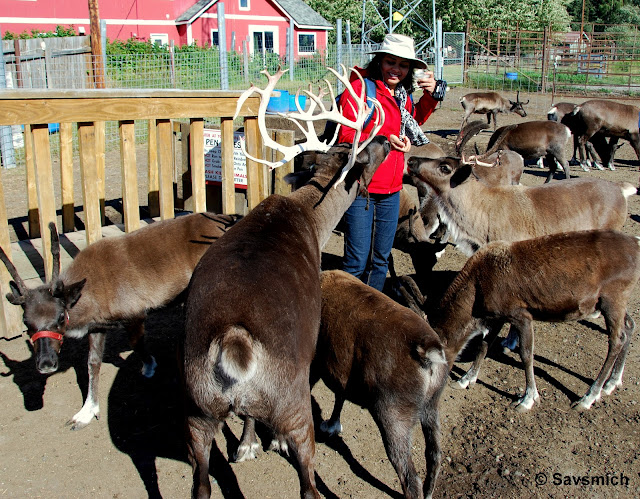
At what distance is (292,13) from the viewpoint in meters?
42.9

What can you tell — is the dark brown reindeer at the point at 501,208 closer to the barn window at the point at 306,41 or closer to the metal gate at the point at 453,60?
the metal gate at the point at 453,60

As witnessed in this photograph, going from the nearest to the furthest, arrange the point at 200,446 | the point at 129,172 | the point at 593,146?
the point at 200,446 → the point at 129,172 → the point at 593,146

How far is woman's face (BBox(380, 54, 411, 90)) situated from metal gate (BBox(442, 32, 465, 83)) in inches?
1008

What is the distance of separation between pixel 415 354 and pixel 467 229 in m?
3.12

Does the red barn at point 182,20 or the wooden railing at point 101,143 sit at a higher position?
the red barn at point 182,20

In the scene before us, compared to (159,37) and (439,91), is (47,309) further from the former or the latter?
(159,37)

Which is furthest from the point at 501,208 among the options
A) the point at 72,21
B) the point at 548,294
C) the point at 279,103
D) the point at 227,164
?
the point at 72,21

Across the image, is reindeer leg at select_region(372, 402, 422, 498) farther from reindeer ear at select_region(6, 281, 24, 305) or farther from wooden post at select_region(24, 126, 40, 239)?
wooden post at select_region(24, 126, 40, 239)

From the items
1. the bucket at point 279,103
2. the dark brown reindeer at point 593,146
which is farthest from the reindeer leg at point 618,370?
the dark brown reindeer at point 593,146

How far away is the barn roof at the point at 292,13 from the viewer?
3944 cm

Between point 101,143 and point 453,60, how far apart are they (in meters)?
32.1

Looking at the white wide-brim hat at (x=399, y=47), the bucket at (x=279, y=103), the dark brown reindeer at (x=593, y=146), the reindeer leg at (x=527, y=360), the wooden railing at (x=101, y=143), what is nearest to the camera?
the reindeer leg at (x=527, y=360)

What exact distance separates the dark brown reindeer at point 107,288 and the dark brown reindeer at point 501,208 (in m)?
2.41

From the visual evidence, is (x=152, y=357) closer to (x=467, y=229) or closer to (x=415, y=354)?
(x=415, y=354)
